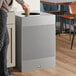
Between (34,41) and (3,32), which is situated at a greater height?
(3,32)

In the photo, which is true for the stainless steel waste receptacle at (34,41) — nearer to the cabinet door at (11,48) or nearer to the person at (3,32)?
the cabinet door at (11,48)

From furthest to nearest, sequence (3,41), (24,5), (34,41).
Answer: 1. (34,41)
2. (24,5)
3. (3,41)

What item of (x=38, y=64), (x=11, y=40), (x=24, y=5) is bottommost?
(x=38, y=64)

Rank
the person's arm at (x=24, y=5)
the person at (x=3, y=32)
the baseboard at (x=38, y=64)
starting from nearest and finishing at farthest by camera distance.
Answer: the person at (x=3, y=32)
the person's arm at (x=24, y=5)
the baseboard at (x=38, y=64)

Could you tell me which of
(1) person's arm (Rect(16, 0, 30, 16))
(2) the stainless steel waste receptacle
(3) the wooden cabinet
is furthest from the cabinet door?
(1) person's arm (Rect(16, 0, 30, 16))

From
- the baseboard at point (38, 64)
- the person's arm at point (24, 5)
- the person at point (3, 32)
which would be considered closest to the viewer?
the person at point (3, 32)

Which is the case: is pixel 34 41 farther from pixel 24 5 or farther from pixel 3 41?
pixel 3 41

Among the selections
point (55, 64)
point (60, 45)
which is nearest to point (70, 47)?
point (60, 45)

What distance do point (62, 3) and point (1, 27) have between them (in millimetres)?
3284

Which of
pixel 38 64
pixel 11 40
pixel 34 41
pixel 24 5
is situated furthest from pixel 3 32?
pixel 38 64

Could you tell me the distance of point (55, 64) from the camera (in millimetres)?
3643

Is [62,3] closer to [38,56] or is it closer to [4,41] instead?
[38,56]

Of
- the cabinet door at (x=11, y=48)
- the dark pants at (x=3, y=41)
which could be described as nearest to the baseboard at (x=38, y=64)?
the cabinet door at (x=11, y=48)

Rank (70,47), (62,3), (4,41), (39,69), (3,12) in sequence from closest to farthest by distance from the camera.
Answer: (3,12) < (4,41) < (39,69) < (70,47) < (62,3)
